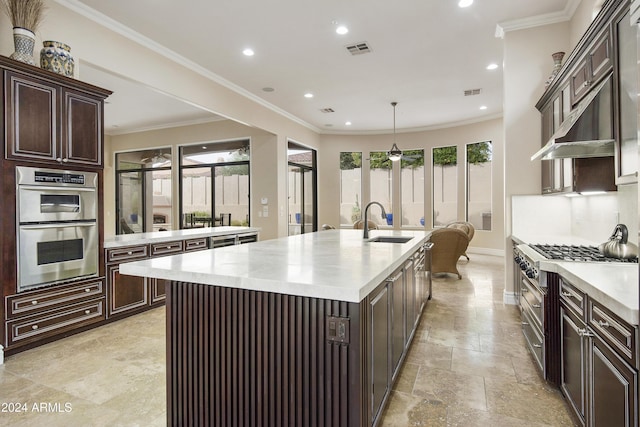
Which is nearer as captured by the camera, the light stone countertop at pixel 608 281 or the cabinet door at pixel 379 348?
the light stone countertop at pixel 608 281

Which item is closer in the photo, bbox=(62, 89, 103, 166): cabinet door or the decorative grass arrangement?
the decorative grass arrangement

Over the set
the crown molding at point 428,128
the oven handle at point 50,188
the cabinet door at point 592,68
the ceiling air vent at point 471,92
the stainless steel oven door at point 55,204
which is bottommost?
the stainless steel oven door at point 55,204

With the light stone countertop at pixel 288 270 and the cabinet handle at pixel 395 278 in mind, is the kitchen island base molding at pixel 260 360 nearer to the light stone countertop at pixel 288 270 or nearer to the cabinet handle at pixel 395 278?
the light stone countertop at pixel 288 270

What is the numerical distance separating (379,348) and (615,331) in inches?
39.5

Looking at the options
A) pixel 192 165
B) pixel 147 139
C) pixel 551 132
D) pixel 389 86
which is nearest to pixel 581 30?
pixel 551 132

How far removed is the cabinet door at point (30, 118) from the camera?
2691 mm

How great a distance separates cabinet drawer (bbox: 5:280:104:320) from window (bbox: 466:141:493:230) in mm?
8164

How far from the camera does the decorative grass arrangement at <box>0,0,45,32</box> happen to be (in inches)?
109

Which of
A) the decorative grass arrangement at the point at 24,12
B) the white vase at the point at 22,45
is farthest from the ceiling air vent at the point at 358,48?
the white vase at the point at 22,45

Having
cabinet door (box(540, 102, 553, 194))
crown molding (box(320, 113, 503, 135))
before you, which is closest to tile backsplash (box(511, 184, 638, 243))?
cabinet door (box(540, 102, 553, 194))

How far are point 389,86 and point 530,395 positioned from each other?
5.00 metres

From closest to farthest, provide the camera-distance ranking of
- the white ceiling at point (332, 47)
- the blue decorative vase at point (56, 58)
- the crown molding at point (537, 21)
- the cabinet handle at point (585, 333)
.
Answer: the cabinet handle at point (585, 333)
the blue decorative vase at point (56, 58)
the white ceiling at point (332, 47)
the crown molding at point (537, 21)

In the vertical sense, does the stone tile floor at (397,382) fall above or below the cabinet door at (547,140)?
below

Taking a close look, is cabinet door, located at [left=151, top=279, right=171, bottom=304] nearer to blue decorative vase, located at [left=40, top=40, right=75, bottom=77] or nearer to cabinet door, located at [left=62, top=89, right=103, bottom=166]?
cabinet door, located at [left=62, top=89, right=103, bottom=166]
